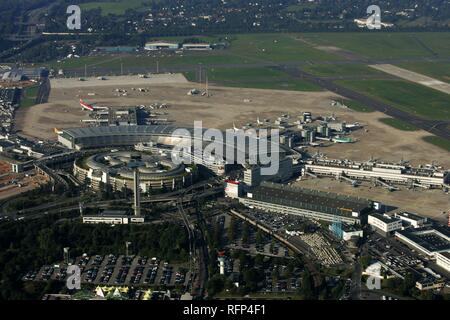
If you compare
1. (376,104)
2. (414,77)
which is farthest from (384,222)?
(414,77)

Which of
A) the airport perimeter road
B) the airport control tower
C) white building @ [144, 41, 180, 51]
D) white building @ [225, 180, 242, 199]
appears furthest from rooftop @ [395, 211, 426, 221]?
white building @ [144, 41, 180, 51]

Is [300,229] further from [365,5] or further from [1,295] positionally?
[365,5]

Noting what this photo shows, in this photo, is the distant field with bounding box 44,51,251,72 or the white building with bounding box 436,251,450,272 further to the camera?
the distant field with bounding box 44,51,251,72

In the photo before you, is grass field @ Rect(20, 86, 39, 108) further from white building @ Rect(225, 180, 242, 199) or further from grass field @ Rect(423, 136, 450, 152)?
grass field @ Rect(423, 136, 450, 152)
